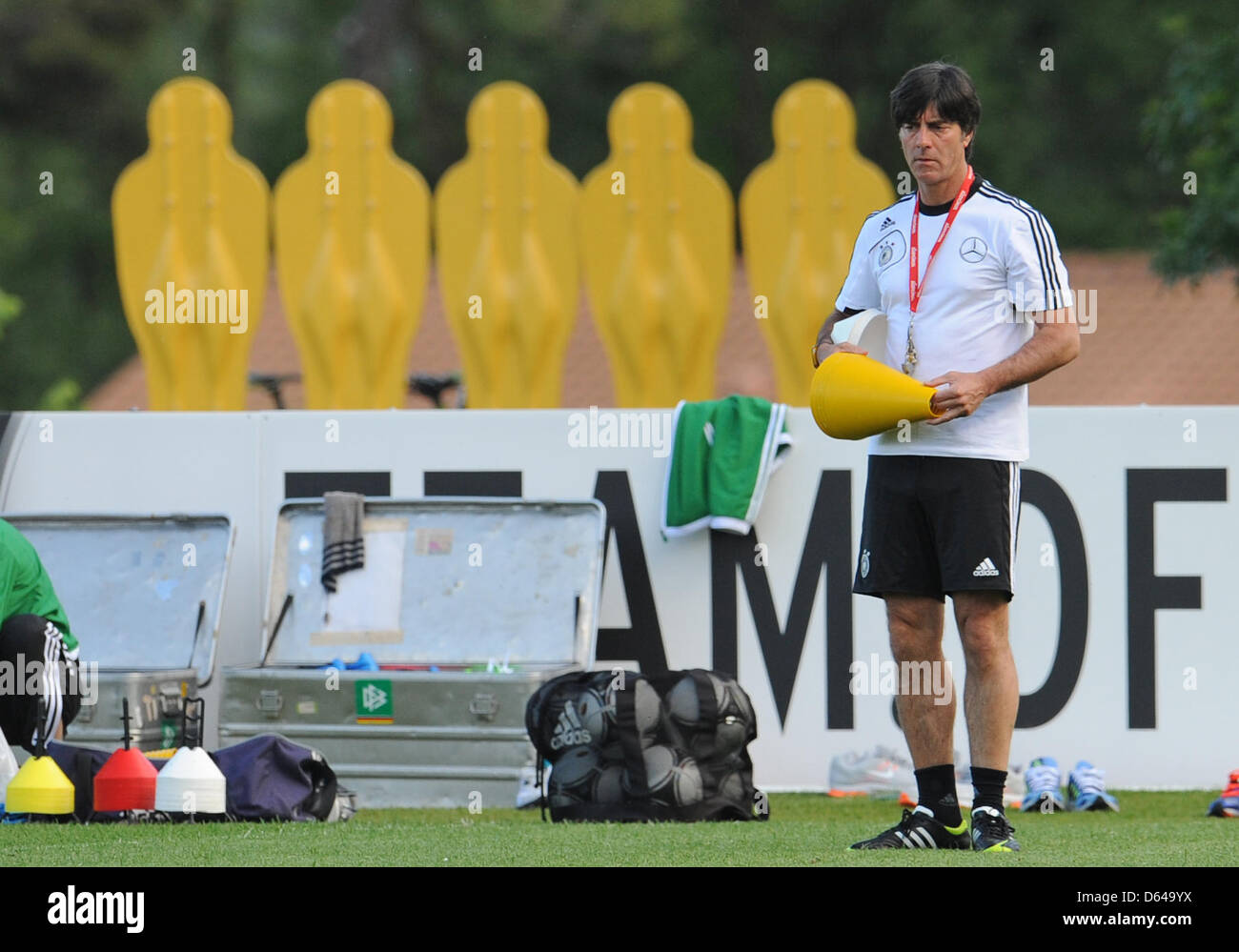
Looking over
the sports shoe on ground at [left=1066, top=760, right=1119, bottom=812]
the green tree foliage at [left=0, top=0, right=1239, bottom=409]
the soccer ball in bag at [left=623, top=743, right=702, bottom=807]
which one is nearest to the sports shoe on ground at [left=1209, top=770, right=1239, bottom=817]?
the sports shoe on ground at [left=1066, top=760, right=1119, bottom=812]

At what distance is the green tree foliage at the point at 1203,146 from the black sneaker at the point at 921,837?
7499 millimetres

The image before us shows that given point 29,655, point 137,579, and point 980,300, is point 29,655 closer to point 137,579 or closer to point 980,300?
point 137,579

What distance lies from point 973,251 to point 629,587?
326cm

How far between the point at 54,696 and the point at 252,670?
134cm

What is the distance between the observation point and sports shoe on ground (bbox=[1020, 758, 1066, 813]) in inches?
280

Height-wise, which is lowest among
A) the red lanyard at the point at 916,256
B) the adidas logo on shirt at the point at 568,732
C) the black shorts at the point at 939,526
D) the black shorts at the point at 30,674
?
the adidas logo on shirt at the point at 568,732

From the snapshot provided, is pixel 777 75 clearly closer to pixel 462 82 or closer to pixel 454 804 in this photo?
pixel 462 82

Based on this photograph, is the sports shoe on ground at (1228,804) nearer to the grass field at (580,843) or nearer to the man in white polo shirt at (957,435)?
the grass field at (580,843)

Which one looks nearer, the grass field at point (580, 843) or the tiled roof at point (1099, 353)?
the grass field at point (580, 843)

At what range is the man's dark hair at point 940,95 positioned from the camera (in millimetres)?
4953

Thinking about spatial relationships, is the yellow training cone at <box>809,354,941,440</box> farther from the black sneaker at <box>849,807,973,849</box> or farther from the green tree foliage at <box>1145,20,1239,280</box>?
the green tree foliage at <box>1145,20,1239,280</box>

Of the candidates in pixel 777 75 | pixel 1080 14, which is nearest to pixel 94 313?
pixel 777 75

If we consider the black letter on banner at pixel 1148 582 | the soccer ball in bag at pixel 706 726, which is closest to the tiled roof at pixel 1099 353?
the black letter on banner at pixel 1148 582

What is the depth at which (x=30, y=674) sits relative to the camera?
6.15 meters
